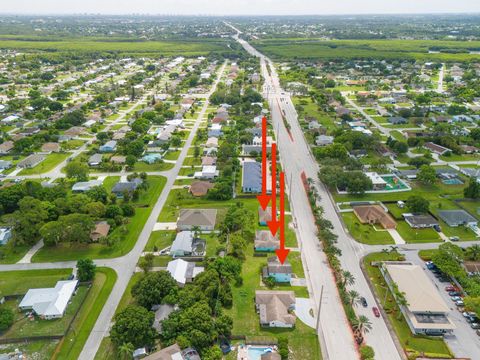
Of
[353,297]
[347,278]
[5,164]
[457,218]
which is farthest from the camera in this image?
[5,164]

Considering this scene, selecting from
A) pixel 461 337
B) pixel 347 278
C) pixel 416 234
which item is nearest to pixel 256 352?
pixel 347 278

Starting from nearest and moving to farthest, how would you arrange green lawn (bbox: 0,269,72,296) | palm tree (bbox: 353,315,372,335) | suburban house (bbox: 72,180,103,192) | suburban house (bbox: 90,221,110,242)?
palm tree (bbox: 353,315,372,335) → green lawn (bbox: 0,269,72,296) → suburban house (bbox: 90,221,110,242) → suburban house (bbox: 72,180,103,192)

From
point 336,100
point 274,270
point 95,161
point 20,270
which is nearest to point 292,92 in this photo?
point 336,100

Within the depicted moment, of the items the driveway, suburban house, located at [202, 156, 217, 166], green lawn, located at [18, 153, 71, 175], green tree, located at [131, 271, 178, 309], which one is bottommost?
the driveway

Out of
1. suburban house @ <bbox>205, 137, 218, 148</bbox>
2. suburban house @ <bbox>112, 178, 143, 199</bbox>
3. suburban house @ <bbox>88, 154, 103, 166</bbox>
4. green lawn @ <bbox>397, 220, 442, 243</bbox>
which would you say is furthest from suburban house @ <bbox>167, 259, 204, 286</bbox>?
suburban house @ <bbox>205, 137, 218, 148</bbox>

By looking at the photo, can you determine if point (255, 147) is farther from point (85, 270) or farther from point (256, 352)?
point (256, 352)

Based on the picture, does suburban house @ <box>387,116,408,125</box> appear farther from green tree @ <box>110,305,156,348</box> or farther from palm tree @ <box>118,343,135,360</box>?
palm tree @ <box>118,343,135,360</box>
